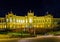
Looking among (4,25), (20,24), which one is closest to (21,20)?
(20,24)

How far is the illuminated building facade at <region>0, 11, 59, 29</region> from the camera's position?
97.6 metres

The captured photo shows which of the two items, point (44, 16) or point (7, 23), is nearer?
point (7, 23)

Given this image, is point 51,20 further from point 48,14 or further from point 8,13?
point 8,13

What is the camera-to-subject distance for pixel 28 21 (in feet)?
331

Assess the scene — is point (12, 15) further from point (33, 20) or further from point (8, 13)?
point (33, 20)

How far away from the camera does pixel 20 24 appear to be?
9906 cm

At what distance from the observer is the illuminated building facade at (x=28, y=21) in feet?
320

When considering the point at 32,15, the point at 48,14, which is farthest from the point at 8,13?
the point at 48,14

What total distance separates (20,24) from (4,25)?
6961 millimetres

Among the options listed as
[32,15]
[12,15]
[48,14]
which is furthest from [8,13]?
[48,14]

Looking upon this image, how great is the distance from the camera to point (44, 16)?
342ft

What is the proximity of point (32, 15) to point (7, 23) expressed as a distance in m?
11.3

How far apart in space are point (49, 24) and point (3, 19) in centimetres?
1888

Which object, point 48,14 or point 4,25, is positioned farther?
point 48,14
